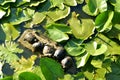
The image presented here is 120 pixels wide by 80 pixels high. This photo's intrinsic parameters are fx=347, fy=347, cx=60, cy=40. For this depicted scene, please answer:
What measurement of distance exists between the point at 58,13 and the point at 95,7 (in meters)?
0.21

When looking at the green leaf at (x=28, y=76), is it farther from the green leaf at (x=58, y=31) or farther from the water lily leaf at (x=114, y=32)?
the water lily leaf at (x=114, y=32)

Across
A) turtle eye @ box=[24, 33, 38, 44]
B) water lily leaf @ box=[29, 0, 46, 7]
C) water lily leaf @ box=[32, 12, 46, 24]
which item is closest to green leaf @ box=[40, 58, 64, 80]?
turtle eye @ box=[24, 33, 38, 44]

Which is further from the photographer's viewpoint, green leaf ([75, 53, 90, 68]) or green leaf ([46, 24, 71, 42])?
green leaf ([46, 24, 71, 42])

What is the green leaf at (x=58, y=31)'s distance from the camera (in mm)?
1813

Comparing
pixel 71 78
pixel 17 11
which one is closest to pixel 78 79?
pixel 71 78

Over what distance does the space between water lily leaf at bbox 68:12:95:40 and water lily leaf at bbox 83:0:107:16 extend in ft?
0.21

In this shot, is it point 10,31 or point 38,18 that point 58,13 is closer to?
point 38,18

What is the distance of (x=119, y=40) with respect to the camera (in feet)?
5.79

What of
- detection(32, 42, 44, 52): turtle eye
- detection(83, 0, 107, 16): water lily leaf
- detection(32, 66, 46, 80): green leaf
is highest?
detection(83, 0, 107, 16): water lily leaf

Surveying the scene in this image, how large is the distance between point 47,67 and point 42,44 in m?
0.20

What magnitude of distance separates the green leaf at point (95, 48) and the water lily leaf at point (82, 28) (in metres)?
0.05

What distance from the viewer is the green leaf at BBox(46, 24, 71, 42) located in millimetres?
1813

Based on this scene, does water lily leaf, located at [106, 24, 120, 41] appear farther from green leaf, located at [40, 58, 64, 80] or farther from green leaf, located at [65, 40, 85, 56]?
green leaf, located at [40, 58, 64, 80]

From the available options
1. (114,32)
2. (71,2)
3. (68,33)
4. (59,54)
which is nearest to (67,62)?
(59,54)
